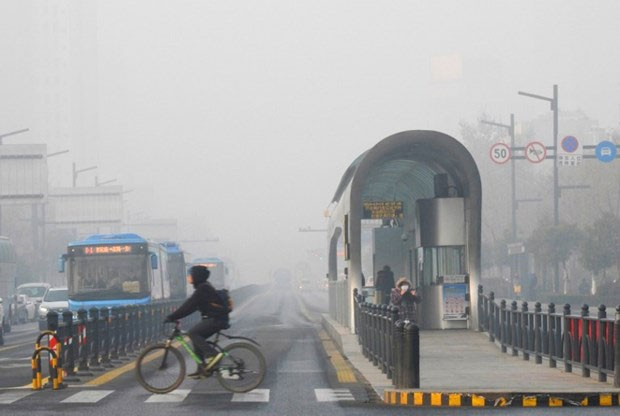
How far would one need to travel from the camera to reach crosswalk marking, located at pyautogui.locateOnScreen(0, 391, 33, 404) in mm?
19094

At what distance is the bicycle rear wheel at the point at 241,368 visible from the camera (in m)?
19.9

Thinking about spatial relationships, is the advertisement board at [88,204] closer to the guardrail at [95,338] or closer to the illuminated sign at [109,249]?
the illuminated sign at [109,249]

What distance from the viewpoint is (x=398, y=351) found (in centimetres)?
1972

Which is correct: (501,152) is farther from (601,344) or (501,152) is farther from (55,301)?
(601,344)

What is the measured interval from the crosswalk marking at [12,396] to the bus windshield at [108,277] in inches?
879

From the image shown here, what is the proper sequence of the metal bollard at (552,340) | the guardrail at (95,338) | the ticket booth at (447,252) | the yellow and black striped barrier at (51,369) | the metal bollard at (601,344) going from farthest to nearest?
1. the ticket booth at (447,252)
2. the metal bollard at (552,340)
3. the guardrail at (95,338)
4. the yellow and black striped barrier at (51,369)
5. the metal bollard at (601,344)

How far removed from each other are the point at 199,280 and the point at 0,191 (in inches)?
2277

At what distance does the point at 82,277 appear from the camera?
4319cm

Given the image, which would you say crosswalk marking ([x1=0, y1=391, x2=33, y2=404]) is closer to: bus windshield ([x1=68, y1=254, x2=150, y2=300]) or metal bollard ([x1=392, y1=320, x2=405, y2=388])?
metal bollard ([x1=392, y1=320, x2=405, y2=388])

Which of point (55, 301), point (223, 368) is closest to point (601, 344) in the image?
point (223, 368)

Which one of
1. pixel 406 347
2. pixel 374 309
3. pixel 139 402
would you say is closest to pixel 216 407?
pixel 139 402

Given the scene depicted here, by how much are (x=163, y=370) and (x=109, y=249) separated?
77.4 ft

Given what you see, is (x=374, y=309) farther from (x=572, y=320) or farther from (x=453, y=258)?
(x=453, y=258)

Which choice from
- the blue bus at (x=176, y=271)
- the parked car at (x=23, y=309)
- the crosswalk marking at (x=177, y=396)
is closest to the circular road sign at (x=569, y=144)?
the blue bus at (x=176, y=271)
